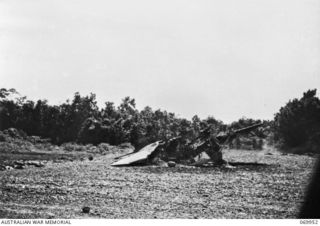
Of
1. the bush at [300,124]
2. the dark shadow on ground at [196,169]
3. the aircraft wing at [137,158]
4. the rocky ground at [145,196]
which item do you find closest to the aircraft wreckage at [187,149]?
the aircraft wing at [137,158]

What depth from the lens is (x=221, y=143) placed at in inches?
832

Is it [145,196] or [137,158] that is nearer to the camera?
[145,196]

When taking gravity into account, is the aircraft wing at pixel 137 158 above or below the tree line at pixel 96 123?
below

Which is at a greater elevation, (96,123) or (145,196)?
(96,123)

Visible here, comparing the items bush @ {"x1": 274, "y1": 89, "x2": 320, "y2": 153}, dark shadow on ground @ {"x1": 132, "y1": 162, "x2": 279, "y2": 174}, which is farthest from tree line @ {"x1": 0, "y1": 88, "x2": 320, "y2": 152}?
dark shadow on ground @ {"x1": 132, "y1": 162, "x2": 279, "y2": 174}

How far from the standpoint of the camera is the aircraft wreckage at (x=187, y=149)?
65.1 ft

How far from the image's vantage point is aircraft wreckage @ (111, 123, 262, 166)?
19.9 meters

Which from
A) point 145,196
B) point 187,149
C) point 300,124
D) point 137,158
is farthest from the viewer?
point 300,124

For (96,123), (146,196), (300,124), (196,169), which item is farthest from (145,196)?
(96,123)

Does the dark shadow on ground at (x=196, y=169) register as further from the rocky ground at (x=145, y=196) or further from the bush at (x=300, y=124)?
the bush at (x=300, y=124)

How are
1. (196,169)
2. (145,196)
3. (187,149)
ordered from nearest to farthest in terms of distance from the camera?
(145,196), (196,169), (187,149)

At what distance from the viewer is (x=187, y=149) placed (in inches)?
836

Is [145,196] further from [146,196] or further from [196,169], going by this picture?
[196,169]

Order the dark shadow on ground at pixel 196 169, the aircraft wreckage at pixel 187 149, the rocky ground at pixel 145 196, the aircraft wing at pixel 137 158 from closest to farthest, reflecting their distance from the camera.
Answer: the rocky ground at pixel 145 196 < the dark shadow on ground at pixel 196 169 < the aircraft wing at pixel 137 158 < the aircraft wreckage at pixel 187 149
